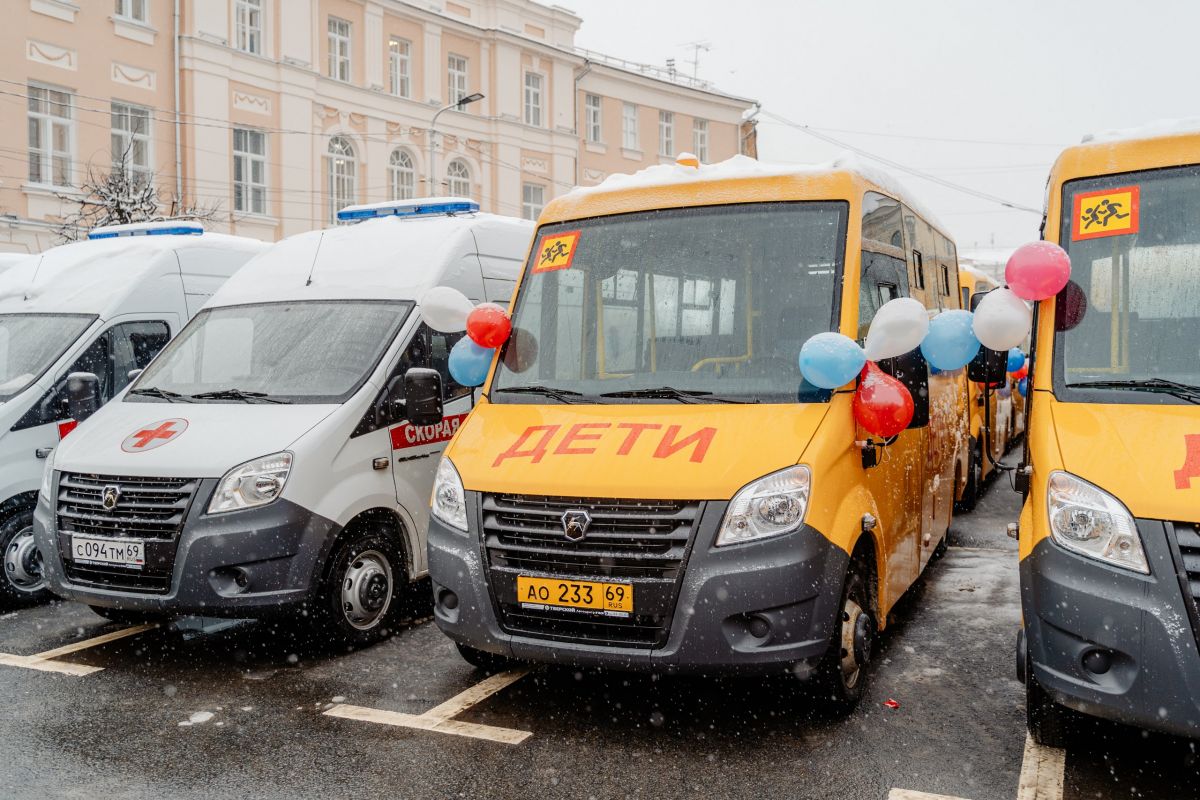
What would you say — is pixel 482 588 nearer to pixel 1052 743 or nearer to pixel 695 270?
pixel 695 270

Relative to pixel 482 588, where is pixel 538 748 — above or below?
below

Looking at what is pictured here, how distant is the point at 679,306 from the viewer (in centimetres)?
516

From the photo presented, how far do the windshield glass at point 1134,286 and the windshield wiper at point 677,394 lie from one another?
1400 millimetres

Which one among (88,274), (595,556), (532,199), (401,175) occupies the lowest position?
(595,556)

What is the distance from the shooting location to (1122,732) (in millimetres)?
4480

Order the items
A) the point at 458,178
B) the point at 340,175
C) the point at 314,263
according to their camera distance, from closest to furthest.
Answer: the point at 314,263 → the point at 340,175 → the point at 458,178

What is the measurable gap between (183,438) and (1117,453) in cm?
466

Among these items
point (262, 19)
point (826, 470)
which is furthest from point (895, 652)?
point (262, 19)

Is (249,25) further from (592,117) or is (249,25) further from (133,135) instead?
(592,117)

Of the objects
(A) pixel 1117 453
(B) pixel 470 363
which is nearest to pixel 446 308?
(B) pixel 470 363

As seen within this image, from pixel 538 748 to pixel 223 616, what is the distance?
2.03 meters

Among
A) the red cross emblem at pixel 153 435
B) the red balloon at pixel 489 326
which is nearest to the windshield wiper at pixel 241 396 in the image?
the red cross emblem at pixel 153 435

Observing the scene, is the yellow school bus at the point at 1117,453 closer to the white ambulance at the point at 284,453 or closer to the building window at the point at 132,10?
the white ambulance at the point at 284,453

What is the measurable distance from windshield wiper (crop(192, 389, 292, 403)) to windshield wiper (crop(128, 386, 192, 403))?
85mm
